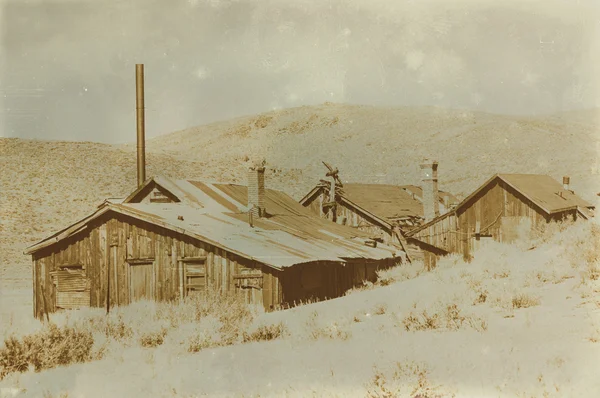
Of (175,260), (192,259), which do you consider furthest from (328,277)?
(175,260)

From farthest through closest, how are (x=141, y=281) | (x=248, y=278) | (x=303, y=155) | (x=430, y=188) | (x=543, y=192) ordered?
(x=303, y=155) < (x=430, y=188) < (x=543, y=192) < (x=141, y=281) < (x=248, y=278)

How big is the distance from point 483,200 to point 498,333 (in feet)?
77.6

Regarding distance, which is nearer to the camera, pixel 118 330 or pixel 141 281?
pixel 118 330

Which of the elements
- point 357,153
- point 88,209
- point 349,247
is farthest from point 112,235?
point 357,153

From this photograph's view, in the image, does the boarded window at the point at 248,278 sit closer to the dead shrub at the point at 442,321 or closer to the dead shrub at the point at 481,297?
the dead shrub at the point at 481,297

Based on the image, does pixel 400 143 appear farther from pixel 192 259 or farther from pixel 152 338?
pixel 152 338

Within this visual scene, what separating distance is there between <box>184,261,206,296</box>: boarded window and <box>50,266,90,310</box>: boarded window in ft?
12.8

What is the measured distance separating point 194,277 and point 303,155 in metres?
86.9


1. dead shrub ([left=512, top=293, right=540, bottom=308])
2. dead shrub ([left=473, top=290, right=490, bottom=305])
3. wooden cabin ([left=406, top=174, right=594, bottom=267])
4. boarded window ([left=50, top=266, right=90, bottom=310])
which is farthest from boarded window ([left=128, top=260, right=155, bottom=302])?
wooden cabin ([left=406, top=174, right=594, bottom=267])

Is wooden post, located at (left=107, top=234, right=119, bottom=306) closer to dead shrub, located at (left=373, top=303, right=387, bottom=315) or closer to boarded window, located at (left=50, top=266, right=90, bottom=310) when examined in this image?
boarded window, located at (left=50, top=266, right=90, bottom=310)

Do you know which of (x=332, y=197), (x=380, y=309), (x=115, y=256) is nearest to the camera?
(x=380, y=309)

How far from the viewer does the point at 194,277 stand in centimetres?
2203

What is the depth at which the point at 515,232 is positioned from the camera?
102 feet

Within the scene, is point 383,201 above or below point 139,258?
above
